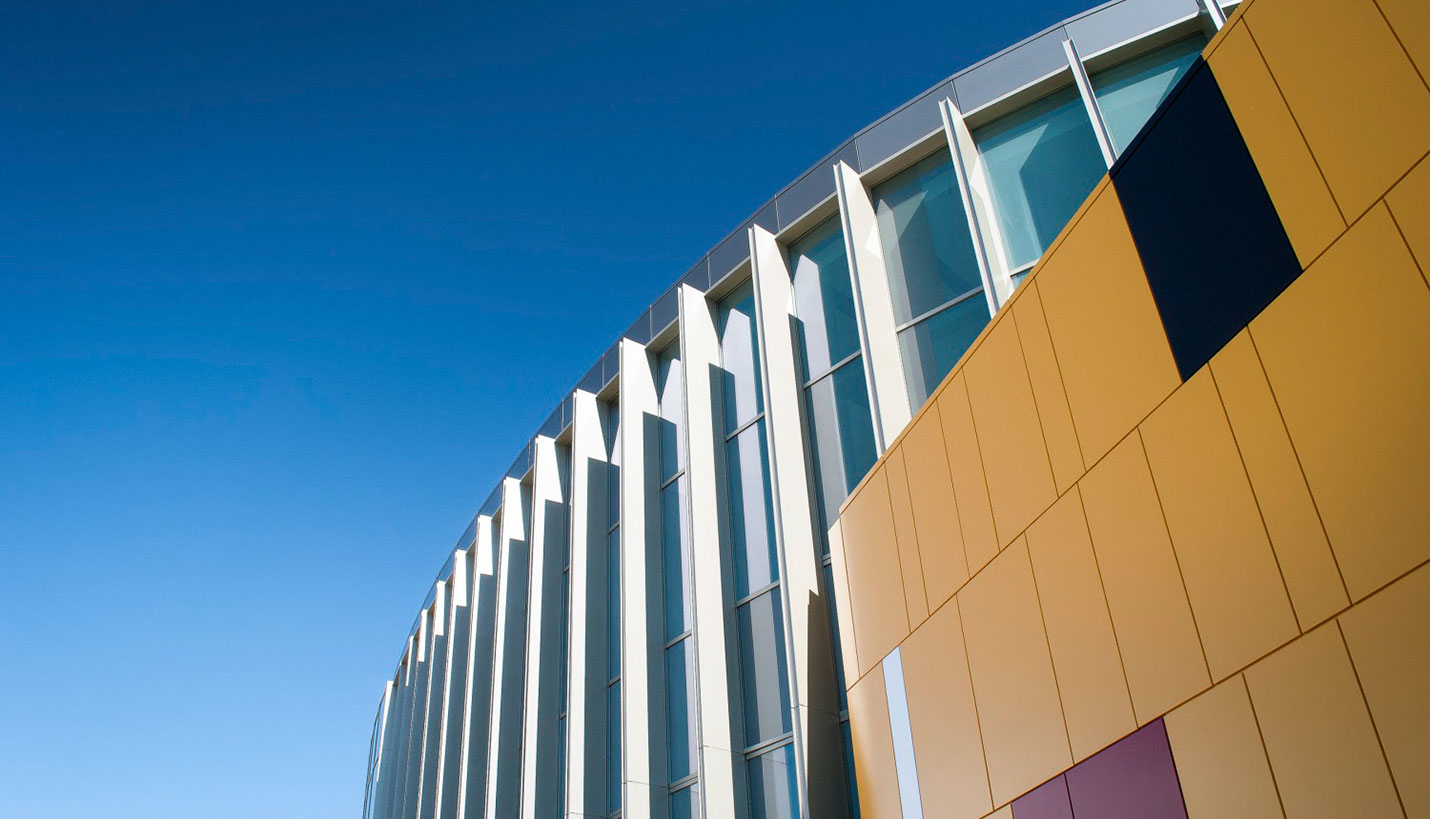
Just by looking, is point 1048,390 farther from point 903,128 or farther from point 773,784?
point 903,128

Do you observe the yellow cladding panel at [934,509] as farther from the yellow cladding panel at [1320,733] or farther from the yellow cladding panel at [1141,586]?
the yellow cladding panel at [1320,733]

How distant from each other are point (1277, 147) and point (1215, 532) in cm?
240

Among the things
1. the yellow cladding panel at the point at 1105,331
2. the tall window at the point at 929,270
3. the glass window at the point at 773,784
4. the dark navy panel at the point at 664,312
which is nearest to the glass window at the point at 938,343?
the tall window at the point at 929,270

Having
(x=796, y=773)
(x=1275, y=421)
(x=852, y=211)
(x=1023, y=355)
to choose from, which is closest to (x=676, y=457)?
(x=852, y=211)

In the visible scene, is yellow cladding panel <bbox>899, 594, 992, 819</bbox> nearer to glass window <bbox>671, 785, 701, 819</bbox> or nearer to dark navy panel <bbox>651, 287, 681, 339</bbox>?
glass window <bbox>671, 785, 701, 819</bbox>

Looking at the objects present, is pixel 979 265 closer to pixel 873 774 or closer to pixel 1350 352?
pixel 873 774

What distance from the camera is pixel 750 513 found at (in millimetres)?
15273

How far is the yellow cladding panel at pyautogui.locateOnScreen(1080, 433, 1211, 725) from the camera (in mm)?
6582

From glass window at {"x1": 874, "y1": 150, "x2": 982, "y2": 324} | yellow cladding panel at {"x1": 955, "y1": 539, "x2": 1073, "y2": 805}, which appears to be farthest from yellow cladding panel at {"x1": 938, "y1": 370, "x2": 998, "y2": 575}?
glass window at {"x1": 874, "y1": 150, "x2": 982, "y2": 324}

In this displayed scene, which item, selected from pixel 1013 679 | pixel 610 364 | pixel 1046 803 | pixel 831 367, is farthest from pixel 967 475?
pixel 610 364

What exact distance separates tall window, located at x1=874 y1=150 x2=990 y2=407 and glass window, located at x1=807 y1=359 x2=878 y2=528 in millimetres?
917

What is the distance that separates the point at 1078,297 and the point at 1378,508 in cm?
318

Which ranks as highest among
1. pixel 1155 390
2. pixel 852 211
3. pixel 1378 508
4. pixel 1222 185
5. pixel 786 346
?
pixel 852 211

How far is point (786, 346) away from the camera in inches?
607
